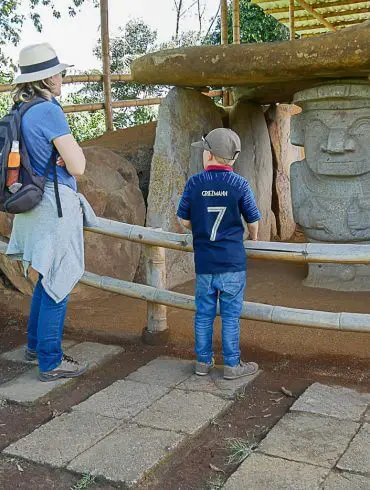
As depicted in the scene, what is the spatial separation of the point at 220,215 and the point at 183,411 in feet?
2.96

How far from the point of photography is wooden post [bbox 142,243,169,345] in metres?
3.71

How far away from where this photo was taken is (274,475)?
234 cm

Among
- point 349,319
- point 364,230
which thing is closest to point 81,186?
point 364,230

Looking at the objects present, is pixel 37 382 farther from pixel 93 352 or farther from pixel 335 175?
pixel 335 175

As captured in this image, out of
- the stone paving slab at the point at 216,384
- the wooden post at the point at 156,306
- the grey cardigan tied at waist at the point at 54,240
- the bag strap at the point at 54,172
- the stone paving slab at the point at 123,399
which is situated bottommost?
the stone paving slab at the point at 216,384

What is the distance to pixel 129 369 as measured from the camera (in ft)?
11.3

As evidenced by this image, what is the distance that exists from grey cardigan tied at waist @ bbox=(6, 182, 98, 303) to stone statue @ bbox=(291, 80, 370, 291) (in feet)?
8.05

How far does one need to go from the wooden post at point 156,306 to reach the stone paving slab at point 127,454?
1084 mm

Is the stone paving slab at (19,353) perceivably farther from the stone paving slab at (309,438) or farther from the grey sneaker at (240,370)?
the stone paving slab at (309,438)

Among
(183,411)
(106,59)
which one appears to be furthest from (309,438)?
(106,59)

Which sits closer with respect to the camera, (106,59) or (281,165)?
(106,59)

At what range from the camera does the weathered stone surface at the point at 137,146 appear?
6.09 meters

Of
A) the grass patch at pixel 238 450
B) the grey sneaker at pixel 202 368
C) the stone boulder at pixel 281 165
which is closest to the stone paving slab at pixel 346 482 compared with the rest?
the grass patch at pixel 238 450

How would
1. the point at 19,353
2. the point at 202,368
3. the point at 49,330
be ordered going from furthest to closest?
the point at 19,353 < the point at 202,368 < the point at 49,330
